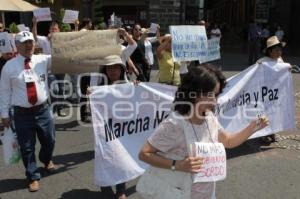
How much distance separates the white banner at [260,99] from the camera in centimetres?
676

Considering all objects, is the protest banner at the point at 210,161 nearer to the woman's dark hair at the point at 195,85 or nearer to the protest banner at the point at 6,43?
the woman's dark hair at the point at 195,85

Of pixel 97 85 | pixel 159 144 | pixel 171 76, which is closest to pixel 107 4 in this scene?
pixel 171 76

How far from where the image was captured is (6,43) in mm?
7215

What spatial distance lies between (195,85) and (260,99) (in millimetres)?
4367

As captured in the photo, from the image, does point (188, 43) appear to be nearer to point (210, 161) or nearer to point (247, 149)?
point (247, 149)

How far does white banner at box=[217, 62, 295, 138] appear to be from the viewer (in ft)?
22.2

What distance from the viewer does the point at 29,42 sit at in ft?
17.5

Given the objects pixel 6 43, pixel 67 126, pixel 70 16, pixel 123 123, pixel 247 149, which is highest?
pixel 70 16

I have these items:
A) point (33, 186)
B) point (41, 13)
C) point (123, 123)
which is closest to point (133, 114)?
point (123, 123)

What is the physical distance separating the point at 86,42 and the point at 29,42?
2037 mm

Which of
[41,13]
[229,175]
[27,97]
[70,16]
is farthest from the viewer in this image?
[70,16]

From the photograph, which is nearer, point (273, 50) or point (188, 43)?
point (273, 50)

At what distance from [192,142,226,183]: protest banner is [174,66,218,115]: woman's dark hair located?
0.24 meters

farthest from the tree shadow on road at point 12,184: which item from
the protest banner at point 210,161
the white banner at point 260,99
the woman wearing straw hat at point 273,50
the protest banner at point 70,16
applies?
the protest banner at point 70,16
